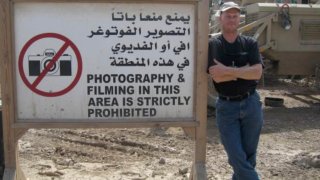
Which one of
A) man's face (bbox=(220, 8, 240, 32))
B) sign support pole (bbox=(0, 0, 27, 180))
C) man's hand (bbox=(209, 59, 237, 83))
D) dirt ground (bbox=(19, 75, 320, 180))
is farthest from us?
dirt ground (bbox=(19, 75, 320, 180))

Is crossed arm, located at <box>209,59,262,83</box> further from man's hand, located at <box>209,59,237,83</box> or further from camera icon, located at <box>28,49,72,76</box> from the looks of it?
camera icon, located at <box>28,49,72,76</box>

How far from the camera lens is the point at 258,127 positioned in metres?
4.23

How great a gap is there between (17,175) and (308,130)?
548cm

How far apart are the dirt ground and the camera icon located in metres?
1.90

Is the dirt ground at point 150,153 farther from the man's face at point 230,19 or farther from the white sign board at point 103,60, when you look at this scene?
the man's face at point 230,19

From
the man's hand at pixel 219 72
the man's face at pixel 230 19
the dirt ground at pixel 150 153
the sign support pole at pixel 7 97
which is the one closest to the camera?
the sign support pole at pixel 7 97

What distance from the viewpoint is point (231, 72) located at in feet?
12.8

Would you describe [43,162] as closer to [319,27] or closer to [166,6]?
Answer: [166,6]

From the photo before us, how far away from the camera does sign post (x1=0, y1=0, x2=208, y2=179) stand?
12.5 feet

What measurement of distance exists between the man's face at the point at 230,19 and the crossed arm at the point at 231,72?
33cm

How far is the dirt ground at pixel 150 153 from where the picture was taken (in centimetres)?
565

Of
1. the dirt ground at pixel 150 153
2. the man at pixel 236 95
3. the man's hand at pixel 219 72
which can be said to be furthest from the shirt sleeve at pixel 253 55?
the dirt ground at pixel 150 153

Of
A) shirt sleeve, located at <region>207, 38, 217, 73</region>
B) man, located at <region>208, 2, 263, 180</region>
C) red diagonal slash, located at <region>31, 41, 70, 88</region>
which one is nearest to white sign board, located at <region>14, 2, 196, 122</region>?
red diagonal slash, located at <region>31, 41, 70, 88</region>

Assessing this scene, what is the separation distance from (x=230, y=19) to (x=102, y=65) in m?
1.10
